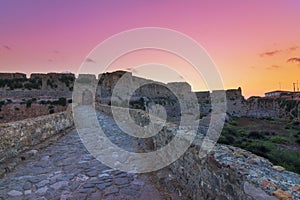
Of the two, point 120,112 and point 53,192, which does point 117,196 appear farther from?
point 120,112

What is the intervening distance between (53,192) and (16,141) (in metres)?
2.74

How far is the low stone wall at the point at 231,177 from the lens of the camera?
5.51 ft

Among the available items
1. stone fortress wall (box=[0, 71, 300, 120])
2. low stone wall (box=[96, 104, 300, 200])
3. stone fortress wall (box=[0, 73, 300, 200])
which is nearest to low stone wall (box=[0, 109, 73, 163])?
stone fortress wall (box=[0, 73, 300, 200])

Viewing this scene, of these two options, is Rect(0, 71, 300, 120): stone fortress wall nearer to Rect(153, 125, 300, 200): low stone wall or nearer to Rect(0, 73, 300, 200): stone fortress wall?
Rect(0, 73, 300, 200): stone fortress wall

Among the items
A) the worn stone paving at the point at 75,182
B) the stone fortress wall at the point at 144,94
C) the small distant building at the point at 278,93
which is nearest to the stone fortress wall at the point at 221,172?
the worn stone paving at the point at 75,182

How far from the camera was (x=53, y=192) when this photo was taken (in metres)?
3.50

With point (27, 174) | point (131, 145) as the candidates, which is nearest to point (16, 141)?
point (27, 174)

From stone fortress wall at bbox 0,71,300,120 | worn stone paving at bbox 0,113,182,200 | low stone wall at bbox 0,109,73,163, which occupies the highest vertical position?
stone fortress wall at bbox 0,71,300,120

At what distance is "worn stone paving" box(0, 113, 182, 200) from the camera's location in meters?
3.40

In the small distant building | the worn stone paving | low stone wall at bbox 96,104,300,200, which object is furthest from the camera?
the small distant building

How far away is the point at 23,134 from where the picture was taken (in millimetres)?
5805

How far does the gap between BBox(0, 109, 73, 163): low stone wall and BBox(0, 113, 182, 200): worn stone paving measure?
49cm

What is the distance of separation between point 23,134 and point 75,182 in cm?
300

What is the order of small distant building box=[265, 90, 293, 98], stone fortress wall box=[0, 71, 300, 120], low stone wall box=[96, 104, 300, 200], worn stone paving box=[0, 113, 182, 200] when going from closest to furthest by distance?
low stone wall box=[96, 104, 300, 200], worn stone paving box=[0, 113, 182, 200], stone fortress wall box=[0, 71, 300, 120], small distant building box=[265, 90, 293, 98]
